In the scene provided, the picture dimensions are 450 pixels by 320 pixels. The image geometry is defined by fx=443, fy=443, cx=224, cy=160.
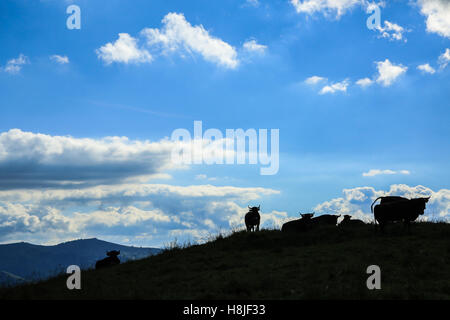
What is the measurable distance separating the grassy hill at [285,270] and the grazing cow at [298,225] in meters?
1.06

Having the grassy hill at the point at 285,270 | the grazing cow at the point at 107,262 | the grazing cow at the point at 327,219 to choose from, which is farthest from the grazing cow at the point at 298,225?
the grazing cow at the point at 107,262

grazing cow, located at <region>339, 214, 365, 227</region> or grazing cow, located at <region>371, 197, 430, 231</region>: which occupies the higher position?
grazing cow, located at <region>371, 197, 430, 231</region>

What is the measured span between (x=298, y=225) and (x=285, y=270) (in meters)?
10.4

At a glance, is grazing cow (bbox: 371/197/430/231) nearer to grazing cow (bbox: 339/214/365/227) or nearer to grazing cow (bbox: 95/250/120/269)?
grazing cow (bbox: 339/214/365/227)

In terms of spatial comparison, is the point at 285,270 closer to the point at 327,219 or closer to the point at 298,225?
the point at 298,225

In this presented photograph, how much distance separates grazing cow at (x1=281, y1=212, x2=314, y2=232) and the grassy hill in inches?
41.8

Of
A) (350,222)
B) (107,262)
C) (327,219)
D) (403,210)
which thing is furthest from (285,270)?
(327,219)

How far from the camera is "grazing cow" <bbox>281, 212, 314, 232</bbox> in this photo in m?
26.0

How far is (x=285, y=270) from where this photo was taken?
53.0 feet

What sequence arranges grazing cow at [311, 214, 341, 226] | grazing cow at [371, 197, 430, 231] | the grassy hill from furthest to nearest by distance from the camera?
1. grazing cow at [311, 214, 341, 226]
2. grazing cow at [371, 197, 430, 231]
3. the grassy hill

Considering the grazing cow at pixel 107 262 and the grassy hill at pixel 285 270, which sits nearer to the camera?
the grassy hill at pixel 285 270

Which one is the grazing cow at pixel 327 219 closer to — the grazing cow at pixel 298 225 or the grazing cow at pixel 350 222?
the grazing cow at pixel 350 222

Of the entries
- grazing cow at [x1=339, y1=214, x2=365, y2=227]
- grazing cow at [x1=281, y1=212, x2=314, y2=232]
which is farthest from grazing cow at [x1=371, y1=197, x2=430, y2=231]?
grazing cow at [x1=281, y1=212, x2=314, y2=232]

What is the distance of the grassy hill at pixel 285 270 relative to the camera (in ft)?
43.2
